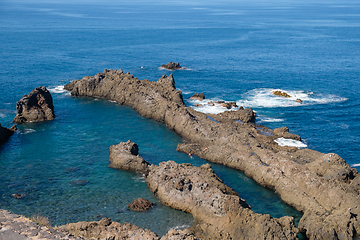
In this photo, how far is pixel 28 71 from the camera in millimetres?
116250

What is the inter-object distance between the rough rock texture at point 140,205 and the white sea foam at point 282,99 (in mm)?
49419

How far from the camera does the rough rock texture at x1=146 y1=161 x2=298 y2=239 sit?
121 feet

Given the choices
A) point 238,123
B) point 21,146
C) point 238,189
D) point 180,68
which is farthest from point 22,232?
point 180,68

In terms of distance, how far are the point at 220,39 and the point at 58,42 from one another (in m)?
89.4

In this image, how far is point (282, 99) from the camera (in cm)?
9269

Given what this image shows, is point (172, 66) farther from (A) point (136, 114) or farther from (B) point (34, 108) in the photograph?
(B) point (34, 108)

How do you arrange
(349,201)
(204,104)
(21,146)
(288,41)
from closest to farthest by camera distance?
(349,201) → (21,146) → (204,104) → (288,41)

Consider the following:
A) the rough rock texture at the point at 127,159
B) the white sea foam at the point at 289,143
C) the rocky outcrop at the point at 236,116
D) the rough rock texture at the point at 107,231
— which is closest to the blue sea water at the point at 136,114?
the rough rock texture at the point at 127,159

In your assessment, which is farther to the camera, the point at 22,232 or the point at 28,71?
the point at 28,71

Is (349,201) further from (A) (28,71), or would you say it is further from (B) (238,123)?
(A) (28,71)

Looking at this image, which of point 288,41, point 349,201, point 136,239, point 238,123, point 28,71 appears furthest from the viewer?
point 288,41

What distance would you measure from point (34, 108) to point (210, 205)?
171 ft

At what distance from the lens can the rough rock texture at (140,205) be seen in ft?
143

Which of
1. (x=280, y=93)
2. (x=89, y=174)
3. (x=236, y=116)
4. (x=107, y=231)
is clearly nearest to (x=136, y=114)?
(x=236, y=116)
